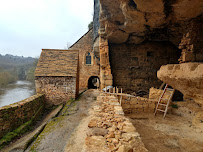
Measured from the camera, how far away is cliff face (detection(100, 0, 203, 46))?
5168mm

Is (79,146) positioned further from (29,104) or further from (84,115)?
(29,104)

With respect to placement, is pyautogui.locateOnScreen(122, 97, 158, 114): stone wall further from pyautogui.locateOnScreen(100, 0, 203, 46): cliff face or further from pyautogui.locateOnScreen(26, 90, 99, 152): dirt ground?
pyautogui.locateOnScreen(100, 0, 203, 46): cliff face

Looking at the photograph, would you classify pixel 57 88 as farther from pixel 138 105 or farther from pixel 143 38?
pixel 143 38

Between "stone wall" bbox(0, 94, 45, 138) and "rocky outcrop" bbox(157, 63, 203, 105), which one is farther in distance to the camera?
"stone wall" bbox(0, 94, 45, 138)

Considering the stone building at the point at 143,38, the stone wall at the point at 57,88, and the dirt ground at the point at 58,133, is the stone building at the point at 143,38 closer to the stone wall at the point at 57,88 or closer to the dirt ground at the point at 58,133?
the stone wall at the point at 57,88

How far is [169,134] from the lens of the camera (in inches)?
159

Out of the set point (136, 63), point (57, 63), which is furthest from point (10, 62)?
point (136, 63)

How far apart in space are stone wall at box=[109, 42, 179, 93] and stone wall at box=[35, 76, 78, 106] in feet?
12.9

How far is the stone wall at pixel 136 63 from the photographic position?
1018 centimetres

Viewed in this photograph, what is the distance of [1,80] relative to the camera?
2086 cm

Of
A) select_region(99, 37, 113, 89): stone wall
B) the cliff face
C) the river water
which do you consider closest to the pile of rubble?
the cliff face

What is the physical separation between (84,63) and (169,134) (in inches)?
501

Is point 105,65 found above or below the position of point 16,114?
above

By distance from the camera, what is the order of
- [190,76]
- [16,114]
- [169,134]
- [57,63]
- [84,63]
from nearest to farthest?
1. [190,76]
2. [169,134]
3. [16,114]
4. [57,63]
5. [84,63]
